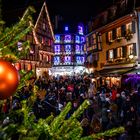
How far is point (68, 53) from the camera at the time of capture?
92.4m

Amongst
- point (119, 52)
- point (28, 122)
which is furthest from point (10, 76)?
point (119, 52)

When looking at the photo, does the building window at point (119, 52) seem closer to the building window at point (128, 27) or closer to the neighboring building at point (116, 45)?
the neighboring building at point (116, 45)

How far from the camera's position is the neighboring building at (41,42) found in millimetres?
56938

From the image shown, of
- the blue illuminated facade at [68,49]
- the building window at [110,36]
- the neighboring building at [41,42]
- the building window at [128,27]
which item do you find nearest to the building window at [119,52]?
the building window at [110,36]

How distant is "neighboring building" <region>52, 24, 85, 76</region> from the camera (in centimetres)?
9025

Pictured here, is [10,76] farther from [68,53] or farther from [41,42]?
[68,53]

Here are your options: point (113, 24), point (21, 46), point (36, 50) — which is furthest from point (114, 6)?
point (21, 46)

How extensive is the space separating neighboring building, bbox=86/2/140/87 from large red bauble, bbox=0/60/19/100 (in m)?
29.0

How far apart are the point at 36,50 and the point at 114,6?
2092cm

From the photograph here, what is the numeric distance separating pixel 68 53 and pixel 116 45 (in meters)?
51.1

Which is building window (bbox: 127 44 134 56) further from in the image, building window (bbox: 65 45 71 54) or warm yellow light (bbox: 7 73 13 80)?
building window (bbox: 65 45 71 54)

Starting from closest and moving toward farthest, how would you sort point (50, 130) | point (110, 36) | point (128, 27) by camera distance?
point (50, 130)
point (128, 27)
point (110, 36)

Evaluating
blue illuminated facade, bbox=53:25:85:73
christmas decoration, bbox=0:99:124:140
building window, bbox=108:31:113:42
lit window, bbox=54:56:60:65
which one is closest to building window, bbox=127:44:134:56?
building window, bbox=108:31:113:42

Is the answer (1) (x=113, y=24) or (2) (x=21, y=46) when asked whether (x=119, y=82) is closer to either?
(1) (x=113, y=24)
